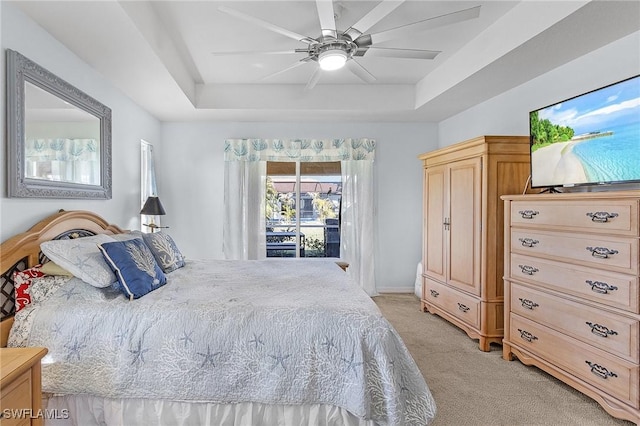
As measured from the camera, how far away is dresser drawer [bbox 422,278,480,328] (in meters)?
3.13

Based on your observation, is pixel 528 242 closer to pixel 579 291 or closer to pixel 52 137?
pixel 579 291

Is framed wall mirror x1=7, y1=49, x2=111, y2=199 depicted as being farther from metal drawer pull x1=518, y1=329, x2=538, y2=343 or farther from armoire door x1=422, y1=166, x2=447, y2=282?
metal drawer pull x1=518, y1=329, x2=538, y2=343

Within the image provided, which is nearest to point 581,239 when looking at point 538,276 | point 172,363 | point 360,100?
point 538,276

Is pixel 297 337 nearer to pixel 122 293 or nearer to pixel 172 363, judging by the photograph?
pixel 172 363

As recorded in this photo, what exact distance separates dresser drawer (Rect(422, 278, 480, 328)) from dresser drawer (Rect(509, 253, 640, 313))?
579mm

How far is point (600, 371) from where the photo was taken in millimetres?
2016

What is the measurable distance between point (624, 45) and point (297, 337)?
2939 mm

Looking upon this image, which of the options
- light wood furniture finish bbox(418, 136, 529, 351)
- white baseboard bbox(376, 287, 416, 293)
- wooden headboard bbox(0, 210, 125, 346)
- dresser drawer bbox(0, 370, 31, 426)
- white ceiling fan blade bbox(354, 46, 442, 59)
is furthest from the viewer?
white baseboard bbox(376, 287, 416, 293)

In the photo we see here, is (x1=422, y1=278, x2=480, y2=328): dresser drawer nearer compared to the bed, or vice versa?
the bed

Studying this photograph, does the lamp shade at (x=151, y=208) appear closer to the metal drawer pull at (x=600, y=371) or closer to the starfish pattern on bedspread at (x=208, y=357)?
the starfish pattern on bedspread at (x=208, y=357)

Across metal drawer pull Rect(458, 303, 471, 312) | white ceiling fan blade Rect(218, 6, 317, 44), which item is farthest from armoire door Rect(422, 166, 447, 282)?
white ceiling fan blade Rect(218, 6, 317, 44)

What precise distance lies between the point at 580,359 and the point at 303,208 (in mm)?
3517

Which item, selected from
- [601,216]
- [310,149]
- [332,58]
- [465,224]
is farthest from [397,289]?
[332,58]

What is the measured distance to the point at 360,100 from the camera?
13.7ft
